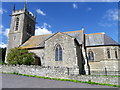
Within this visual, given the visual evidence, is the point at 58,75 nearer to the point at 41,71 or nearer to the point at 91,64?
the point at 41,71

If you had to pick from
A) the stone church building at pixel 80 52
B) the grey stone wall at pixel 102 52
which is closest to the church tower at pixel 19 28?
the stone church building at pixel 80 52

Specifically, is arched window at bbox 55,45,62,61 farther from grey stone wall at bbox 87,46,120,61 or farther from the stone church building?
grey stone wall at bbox 87,46,120,61

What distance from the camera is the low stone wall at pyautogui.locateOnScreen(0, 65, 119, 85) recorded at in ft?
40.5

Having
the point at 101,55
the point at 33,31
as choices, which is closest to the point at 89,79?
the point at 101,55

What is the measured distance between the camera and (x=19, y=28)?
29484mm

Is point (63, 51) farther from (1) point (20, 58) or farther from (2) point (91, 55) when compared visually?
(1) point (20, 58)

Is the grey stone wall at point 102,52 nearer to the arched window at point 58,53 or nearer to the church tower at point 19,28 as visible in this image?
the arched window at point 58,53

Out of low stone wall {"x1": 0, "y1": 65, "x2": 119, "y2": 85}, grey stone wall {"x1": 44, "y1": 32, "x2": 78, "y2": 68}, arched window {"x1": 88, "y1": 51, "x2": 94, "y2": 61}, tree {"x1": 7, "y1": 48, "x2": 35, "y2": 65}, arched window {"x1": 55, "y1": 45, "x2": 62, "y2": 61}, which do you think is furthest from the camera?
arched window {"x1": 88, "y1": 51, "x2": 94, "y2": 61}

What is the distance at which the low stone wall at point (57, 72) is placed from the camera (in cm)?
1236

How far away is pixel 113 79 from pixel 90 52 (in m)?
10.6

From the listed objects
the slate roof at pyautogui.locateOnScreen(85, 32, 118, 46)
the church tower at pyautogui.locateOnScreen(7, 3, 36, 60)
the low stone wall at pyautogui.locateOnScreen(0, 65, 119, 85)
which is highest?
the church tower at pyautogui.locateOnScreen(7, 3, 36, 60)

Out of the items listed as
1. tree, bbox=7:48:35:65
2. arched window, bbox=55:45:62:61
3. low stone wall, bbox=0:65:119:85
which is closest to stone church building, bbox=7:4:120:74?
arched window, bbox=55:45:62:61

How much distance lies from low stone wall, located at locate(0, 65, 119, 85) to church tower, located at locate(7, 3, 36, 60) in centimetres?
1256

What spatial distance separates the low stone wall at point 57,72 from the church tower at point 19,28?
12556mm
